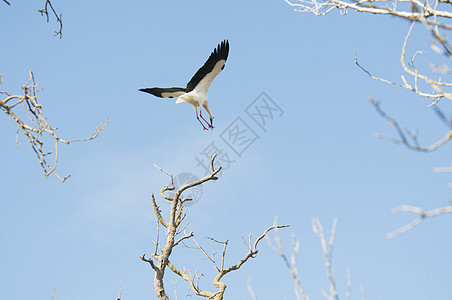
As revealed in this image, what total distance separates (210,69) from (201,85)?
0.29 meters

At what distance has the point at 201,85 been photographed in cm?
707

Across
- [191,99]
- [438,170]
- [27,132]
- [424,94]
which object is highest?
[191,99]

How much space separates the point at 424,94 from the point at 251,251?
10.6 ft

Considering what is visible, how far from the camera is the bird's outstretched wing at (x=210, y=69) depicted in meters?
6.85

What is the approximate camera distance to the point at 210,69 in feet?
22.7

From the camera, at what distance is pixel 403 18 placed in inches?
102

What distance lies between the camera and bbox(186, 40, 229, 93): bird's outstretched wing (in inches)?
270

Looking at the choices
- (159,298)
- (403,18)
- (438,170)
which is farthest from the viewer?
(159,298)

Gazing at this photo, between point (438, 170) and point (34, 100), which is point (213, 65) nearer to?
point (34, 100)

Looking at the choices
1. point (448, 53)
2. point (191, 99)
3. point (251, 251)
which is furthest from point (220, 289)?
point (448, 53)

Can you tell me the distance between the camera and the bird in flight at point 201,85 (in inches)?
270

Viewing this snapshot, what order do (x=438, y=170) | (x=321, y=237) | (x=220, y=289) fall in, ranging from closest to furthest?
(x=438, y=170)
(x=321, y=237)
(x=220, y=289)

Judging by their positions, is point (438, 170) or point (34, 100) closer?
point (438, 170)

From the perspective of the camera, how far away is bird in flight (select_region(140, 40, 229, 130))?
685cm
